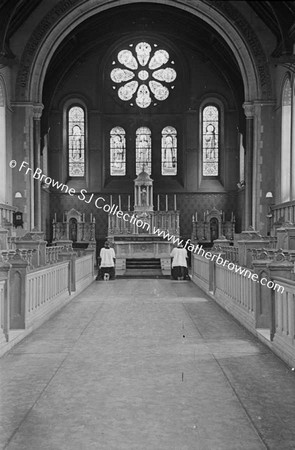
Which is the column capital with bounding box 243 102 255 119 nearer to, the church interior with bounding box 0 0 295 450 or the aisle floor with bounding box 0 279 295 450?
the church interior with bounding box 0 0 295 450

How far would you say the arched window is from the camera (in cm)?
1870

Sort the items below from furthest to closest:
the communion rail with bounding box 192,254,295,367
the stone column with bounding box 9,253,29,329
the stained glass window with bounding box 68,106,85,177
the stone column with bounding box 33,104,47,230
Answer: the stained glass window with bounding box 68,106,85,177 < the stone column with bounding box 33,104,47,230 < the stone column with bounding box 9,253,29,329 < the communion rail with bounding box 192,254,295,367

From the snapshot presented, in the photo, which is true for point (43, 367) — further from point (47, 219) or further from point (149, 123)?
point (149, 123)

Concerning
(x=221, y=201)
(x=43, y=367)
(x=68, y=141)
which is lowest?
(x=43, y=367)

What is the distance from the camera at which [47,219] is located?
24.7 metres

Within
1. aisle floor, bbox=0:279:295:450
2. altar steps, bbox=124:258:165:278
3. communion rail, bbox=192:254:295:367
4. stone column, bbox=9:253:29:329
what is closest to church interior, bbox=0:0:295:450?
altar steps, bbox=124:258:165:278

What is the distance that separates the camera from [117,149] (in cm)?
2602

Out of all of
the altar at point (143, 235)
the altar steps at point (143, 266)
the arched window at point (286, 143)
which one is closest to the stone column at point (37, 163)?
the altar at point (143, 235)

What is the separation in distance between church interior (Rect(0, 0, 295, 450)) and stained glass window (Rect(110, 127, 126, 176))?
59mm

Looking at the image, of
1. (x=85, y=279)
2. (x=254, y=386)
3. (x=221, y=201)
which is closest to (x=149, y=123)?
(x=221, y=201)

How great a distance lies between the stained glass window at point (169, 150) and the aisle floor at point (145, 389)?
707 inches

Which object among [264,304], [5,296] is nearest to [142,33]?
[264,304]

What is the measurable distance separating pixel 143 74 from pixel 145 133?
2700 millimetres

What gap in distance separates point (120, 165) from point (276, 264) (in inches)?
786
